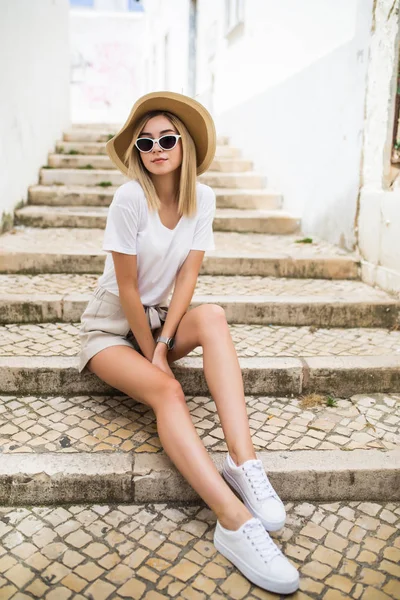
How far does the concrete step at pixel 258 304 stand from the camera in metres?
3.29

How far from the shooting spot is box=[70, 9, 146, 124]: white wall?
640 inches

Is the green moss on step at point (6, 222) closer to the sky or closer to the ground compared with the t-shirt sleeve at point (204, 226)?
closer to the ground

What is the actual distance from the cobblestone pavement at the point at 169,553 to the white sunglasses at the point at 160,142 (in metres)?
1.50

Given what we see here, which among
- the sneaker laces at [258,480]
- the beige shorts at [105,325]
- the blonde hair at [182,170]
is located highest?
the blonde hair at [182,170]

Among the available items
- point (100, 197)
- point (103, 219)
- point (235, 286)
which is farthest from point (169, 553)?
point (100, 197)

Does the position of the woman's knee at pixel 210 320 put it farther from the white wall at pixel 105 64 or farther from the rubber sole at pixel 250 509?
the white wall at pixel 105 64

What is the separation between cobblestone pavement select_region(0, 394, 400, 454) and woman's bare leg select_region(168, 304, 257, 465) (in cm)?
31

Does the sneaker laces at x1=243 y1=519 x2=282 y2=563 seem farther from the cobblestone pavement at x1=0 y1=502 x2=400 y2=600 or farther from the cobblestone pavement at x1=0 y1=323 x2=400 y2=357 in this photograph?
the cobblestone pavement at x1=0 y1=323 x2=400 y2=357

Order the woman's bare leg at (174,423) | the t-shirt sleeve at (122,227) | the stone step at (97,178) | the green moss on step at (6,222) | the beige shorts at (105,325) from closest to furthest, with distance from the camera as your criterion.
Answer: the woman's bare leg at (174,423)
the t-shirt sleeve at (122,227)
the beige shorts at (105,325)
the green moss on step at (6,222)
the stone step at (97,178)

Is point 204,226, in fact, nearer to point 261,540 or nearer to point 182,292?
point 182,292

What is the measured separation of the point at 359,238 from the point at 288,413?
213 centimetres

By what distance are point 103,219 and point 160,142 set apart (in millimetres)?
3055

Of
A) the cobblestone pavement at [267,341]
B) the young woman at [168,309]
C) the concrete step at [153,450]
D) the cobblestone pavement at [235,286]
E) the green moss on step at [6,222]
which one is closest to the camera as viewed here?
the young woman at [168,309]

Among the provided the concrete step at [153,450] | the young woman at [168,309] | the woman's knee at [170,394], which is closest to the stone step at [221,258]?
the concrete step at [153,450]
